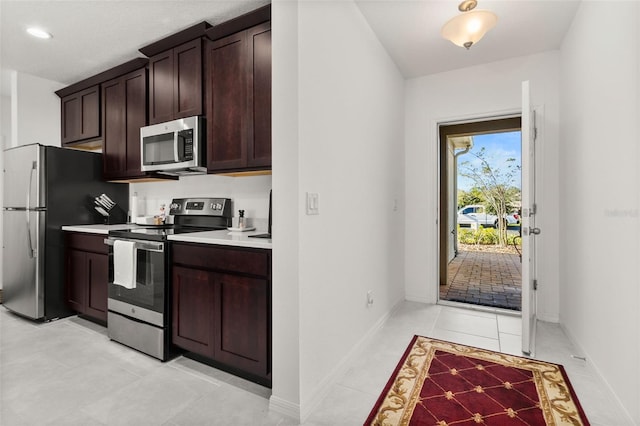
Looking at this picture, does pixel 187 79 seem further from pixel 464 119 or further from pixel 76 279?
pixel 464 119

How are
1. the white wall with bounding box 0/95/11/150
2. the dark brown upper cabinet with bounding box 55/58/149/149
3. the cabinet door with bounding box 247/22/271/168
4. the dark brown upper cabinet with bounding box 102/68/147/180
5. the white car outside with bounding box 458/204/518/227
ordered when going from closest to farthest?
the cabinet door with bounding box 247/22/271/168 < the dark brown upper cabinet with bounding box 102/68/147/180 < the dark brown upper cabinet with bounding box 55/58/149/149 < the white wall with bounding box 0/95/11/150 < the white car outside with bounding box 458/204/518/227

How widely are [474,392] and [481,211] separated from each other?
663 cm

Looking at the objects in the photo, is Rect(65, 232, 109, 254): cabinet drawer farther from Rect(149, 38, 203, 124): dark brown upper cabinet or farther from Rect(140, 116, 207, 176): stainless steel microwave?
Rect(149, 38, 203, 124): dark brown upper cabinet

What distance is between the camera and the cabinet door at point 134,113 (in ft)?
9.53

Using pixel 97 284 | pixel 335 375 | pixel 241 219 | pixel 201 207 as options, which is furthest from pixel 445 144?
pixel 97 284

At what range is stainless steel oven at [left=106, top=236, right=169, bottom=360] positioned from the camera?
2160 mm

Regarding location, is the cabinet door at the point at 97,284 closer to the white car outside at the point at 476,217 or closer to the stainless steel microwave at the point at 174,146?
the stainless steel microwave at the point at 174,146

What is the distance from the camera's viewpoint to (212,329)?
6.49 feet

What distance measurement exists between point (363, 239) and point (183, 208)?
1818mm

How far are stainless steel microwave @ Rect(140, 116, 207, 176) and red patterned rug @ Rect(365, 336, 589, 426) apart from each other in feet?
7.19

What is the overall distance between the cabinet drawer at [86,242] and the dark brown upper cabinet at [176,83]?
1172mm

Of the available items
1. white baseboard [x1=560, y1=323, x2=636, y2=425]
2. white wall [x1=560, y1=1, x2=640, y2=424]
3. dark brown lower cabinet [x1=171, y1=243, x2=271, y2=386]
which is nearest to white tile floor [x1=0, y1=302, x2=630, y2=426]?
white baseboard [x1=560, y1=323, x2=636, y2=425]

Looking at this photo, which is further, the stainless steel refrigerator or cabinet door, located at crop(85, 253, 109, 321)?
the stainless steel refrigerator

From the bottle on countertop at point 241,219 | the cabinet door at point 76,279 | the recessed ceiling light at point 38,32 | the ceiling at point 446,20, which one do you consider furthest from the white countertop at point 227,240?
the recessed ceiling light at point 38,32
